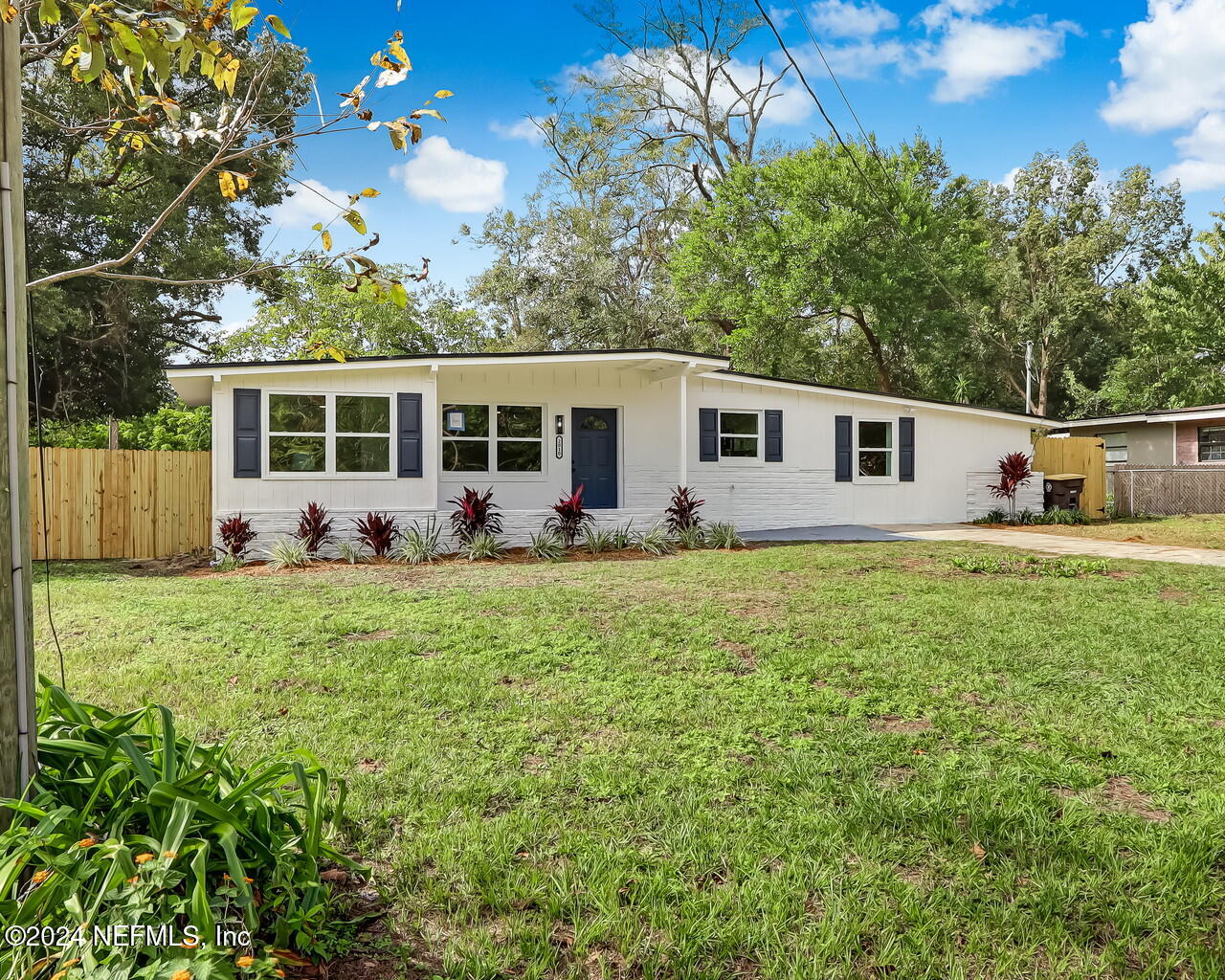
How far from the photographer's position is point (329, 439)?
11.0 m

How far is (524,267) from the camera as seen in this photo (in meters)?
24.7

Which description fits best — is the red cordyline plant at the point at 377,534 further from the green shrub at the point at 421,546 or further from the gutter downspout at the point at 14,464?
the gutter downspout at the point at 14,464

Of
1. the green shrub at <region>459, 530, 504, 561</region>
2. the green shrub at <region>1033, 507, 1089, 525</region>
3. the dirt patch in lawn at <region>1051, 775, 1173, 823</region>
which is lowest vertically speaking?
the dirt patch in lawn at <region>1051, 775, 1173, 823</region>

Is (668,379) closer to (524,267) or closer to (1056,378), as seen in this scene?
(524,267)

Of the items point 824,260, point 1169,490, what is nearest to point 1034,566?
point 1169,490

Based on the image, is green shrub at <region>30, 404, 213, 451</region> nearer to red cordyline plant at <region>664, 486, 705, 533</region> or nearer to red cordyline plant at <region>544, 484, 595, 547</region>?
red cordyline plant at <region>544, 484, 595, 547</region>

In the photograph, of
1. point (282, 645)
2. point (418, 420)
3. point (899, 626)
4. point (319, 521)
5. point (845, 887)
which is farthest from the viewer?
point (418, 420)

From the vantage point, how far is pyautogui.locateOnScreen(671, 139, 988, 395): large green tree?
21641 mm

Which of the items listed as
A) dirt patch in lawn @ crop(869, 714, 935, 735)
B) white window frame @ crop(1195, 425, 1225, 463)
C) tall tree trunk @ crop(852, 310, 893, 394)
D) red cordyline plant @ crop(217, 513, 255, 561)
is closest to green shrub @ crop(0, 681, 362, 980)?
dirt patch in lawn @ crop(869, 714, 935, 735)

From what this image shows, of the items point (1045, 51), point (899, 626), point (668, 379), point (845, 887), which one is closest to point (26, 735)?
point (845, 887)

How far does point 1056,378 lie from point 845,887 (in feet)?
109

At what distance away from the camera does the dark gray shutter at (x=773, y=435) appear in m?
14.1

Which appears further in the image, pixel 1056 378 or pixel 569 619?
Result: pixel 1056 378

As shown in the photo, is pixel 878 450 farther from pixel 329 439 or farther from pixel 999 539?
pixel 329 439
